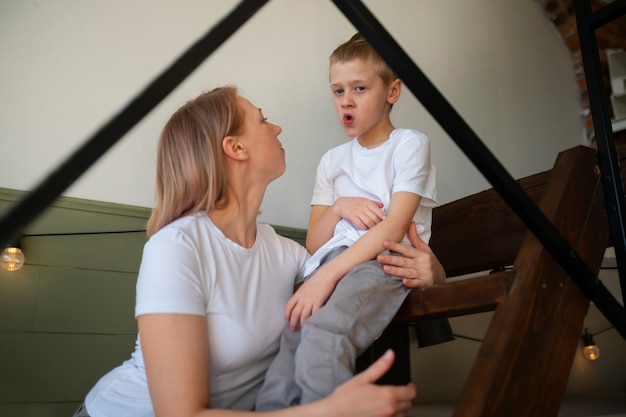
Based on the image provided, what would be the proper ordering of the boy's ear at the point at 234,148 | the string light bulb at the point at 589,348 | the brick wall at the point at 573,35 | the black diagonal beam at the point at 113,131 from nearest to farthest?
the black diagonal beam at the point at 113,131 < the boy's ear at the point at 234,148 < the string light bulb at the point at 589,348 < the brick wall at the point at 573,35

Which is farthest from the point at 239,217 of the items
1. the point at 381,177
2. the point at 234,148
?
the point at 381,177

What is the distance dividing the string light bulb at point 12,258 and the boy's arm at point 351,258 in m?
0.91

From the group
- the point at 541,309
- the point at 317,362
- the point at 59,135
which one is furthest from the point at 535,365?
the point at 59,135

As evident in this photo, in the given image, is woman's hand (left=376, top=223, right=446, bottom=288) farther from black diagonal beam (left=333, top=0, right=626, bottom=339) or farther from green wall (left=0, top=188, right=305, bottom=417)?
green wall (left=0, top=188, right=305, bottom=417)

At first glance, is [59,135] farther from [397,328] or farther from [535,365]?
[535,365]

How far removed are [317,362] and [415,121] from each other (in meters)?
1.90

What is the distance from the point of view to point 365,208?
1484 millimetres

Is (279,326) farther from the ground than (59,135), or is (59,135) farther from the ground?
(59,135)

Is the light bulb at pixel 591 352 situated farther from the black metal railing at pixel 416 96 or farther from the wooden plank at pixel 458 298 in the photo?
the wooden plank at pixel 458 298

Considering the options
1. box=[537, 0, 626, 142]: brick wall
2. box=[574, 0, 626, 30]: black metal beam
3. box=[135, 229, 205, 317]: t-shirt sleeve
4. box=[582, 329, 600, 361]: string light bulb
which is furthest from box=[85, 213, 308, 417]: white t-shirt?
box=[537, 0, 626, 142]: brick wall

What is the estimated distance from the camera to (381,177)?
1577mm

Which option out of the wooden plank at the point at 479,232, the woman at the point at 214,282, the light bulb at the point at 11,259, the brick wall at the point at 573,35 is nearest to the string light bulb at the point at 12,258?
the light bulb at the point at 11,259

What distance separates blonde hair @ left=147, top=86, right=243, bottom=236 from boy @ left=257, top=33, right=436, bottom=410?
296mm

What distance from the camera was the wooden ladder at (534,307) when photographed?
1001 millimetres
